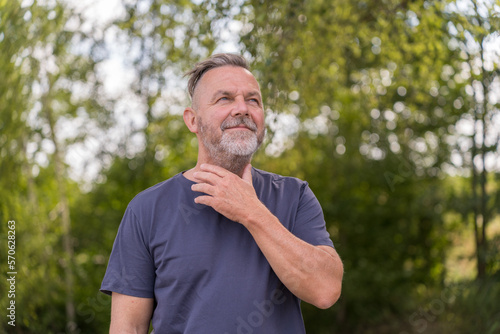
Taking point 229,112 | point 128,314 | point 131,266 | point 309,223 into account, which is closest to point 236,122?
point 229,112

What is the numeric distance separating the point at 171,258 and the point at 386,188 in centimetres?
417

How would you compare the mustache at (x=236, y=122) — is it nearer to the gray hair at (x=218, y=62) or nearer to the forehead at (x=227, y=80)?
the forehead at (x=227, y=80)

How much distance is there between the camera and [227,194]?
1415mm

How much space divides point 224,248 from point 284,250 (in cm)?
20

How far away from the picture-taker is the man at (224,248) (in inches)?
53.4

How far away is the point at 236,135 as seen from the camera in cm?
153

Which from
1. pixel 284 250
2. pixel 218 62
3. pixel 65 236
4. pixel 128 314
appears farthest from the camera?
pixel 65 236

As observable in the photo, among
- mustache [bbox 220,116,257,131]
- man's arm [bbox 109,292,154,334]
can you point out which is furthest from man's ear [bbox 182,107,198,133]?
man's arm [bbox 109,292,154,334]

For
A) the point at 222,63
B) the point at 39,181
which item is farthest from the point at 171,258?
the point at 39,181

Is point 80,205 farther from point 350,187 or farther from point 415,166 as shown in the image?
point 415,166

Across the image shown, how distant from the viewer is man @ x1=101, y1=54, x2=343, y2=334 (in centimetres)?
136

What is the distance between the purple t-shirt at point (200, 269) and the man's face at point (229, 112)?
0.65 feet

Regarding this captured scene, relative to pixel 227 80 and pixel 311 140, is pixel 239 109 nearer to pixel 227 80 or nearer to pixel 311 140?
pixel 227 80

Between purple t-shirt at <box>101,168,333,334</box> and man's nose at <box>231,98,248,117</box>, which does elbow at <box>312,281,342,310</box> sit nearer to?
purple t-shirt at <box>101,168,333,334</box>
